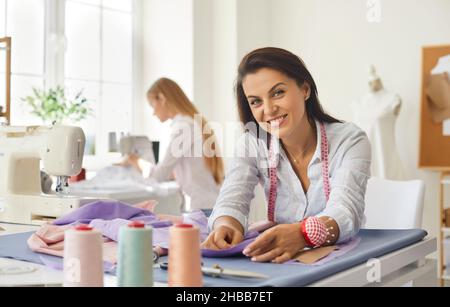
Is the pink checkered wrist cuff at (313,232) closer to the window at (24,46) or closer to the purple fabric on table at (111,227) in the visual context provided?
the purple fabric on table at (111,227)

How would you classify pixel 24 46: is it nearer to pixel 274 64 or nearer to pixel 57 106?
pixel 57 106

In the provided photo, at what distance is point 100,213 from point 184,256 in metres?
0.73

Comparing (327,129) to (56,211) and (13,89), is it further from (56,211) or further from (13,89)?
(13,89)

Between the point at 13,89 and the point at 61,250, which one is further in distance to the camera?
the point at 13,89

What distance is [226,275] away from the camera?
3.25 ft

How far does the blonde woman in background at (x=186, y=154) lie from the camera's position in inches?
131

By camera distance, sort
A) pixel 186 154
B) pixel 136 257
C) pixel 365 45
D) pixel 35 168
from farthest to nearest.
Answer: pixel 365 45 < pixel 186 154 < pixel 35 168 < pixel 136 257

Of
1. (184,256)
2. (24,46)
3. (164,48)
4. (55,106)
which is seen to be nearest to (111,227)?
(184,256)

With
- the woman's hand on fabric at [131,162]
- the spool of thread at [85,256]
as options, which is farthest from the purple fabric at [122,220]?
the woman's hand on fabric at [131,162]

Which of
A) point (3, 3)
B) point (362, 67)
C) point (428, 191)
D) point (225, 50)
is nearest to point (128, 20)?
point (225, 50)

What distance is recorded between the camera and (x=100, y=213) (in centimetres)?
155

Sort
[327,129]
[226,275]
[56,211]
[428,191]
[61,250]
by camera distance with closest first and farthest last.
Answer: [226,275], [61,250], [327,129], [56,211], [428,191]

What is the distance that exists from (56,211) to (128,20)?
3408 mm

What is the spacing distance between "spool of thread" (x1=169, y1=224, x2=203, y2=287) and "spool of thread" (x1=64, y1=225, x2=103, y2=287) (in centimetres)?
12
